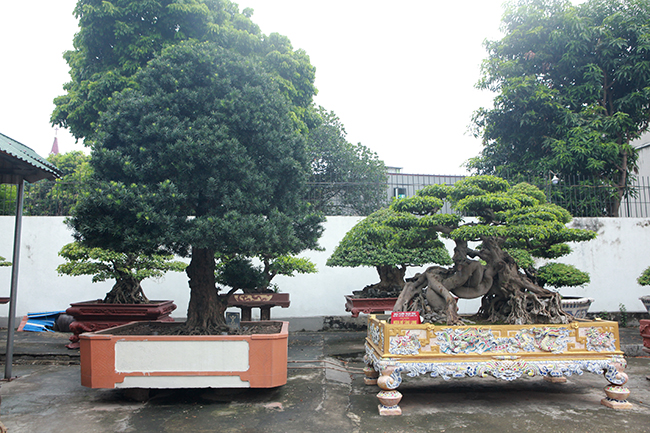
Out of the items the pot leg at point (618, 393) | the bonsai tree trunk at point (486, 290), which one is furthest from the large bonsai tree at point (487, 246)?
the pot leg at point (618, 393)

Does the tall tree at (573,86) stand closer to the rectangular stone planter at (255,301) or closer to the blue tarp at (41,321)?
the rectangular stone planter at (255,301)

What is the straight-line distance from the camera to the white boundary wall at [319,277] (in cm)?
688

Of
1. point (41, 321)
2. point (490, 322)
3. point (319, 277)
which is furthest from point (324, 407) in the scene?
point (41, 321)

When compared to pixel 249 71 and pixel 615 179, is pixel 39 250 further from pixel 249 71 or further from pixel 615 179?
pixel 615 179

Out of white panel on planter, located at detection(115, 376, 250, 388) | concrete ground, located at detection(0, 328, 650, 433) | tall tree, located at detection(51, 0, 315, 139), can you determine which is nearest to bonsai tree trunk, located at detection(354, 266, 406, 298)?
concrete ground, located at detection(0, 328, 650, 433)

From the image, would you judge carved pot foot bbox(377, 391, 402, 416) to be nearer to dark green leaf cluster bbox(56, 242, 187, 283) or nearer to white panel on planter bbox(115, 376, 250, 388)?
white panel on planter bbox(115, 376, 250, 388)

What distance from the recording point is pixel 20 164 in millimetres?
3666

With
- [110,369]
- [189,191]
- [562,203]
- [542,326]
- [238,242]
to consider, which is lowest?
[110,369]

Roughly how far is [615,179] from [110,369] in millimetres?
10104

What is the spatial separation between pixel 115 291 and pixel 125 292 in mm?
133

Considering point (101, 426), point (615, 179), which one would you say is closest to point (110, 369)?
point (101, 426)

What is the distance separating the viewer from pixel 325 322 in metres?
7.10

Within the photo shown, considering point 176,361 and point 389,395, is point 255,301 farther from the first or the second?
point 389,395

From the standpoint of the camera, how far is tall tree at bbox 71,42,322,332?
127 inches
